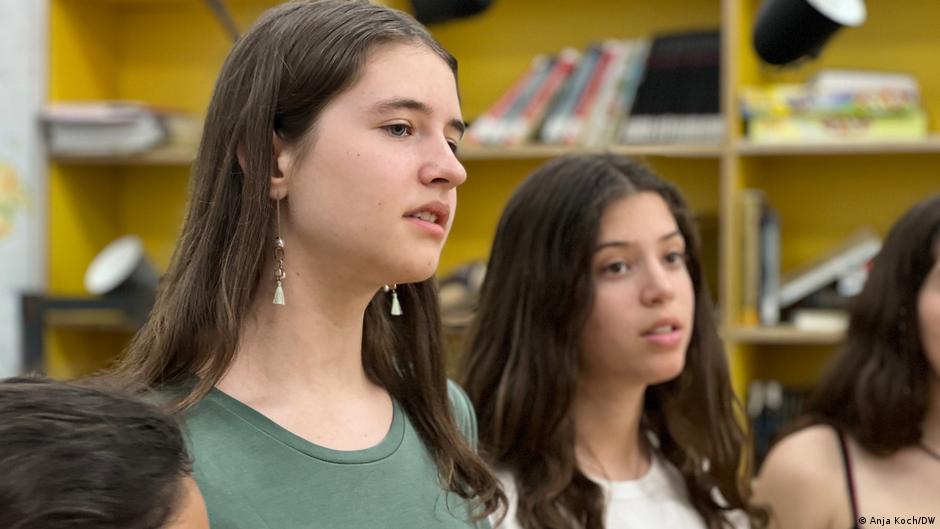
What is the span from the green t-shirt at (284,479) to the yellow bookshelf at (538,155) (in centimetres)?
181

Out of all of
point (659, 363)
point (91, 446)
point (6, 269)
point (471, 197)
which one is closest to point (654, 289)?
point (659, 363)

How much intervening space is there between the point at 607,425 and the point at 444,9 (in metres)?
0.66

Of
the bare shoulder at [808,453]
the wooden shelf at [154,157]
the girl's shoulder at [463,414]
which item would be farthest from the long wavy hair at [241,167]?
the wooden shelf at [154,157]

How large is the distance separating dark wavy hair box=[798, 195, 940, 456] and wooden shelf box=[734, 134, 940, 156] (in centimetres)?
91

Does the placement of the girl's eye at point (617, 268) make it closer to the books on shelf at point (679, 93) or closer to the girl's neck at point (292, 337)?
the girl's neck at point (292, 337)

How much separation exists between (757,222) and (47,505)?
2.42 m

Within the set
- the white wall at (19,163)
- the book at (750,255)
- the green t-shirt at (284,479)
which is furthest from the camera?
the white wall at (19,163)

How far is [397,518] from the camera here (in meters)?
1.17

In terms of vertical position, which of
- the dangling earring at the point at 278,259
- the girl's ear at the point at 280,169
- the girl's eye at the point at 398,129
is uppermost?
the girl's eye at the point at 398,129

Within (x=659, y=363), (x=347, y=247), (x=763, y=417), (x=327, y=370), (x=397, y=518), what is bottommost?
(x=763, y=417)

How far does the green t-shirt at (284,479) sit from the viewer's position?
1088 millimetres

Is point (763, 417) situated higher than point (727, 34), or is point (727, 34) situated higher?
point (727, 34)

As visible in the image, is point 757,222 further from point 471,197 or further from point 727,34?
point 471,197

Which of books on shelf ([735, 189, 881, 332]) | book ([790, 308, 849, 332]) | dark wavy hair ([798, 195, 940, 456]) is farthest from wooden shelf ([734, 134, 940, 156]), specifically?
dark wavy hair ([798, 195, 940, 456])
